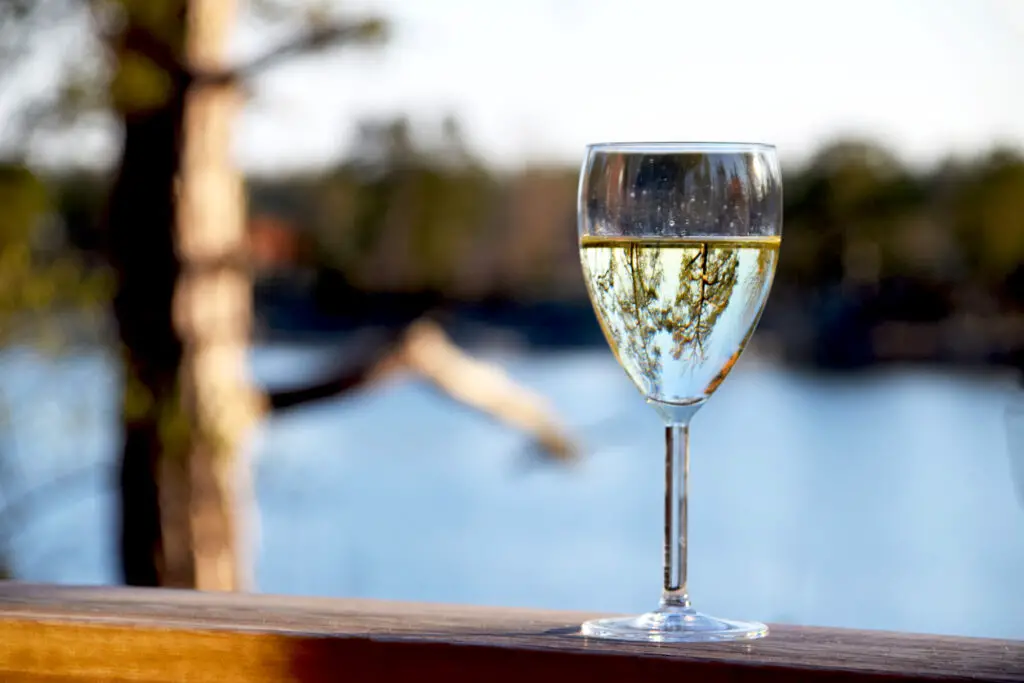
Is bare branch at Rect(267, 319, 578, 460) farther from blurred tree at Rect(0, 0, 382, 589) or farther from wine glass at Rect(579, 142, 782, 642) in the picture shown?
wine glass at Rect(579, 142, 782, 642)

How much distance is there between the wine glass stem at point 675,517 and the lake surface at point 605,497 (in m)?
3.27

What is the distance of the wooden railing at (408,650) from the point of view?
0.70 meters

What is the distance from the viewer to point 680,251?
2.76 ft

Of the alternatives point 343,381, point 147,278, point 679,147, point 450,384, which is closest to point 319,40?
point 147,278

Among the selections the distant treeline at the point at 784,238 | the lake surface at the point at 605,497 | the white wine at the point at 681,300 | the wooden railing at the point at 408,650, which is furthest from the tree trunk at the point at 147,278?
the white wine at the point at 681,300

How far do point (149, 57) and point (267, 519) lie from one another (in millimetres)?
8867

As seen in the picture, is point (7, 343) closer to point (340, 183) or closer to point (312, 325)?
point (340, 183)

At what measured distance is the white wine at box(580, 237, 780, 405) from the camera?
842 millimetres

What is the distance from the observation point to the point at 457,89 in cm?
993

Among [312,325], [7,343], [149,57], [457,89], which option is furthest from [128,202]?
[457,89]

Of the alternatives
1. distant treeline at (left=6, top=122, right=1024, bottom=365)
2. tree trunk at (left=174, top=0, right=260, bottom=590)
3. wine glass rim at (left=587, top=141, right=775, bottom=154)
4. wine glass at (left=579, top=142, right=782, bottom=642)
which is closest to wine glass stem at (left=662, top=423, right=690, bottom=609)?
wine glass at (left=579, top=142, right=782, bottom=642)

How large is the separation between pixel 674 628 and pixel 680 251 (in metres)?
0.23

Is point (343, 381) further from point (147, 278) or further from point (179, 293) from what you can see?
point (147, 278)

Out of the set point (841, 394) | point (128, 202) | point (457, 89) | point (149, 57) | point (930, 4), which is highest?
point (930, 4)
